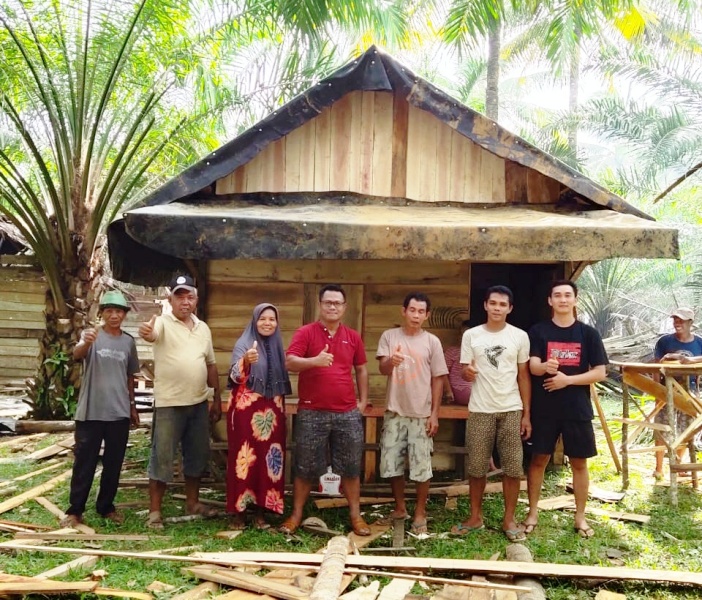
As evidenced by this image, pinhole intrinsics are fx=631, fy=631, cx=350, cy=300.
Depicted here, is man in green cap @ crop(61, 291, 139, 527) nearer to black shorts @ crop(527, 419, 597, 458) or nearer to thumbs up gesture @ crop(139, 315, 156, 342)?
thumbs up gesture @ crop(139, 315, 156, 342)

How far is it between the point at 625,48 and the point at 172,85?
19.2 meters

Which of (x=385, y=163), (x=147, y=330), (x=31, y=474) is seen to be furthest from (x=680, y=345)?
(x=31, y=474)

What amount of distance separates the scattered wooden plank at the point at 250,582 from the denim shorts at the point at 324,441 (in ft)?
3.40

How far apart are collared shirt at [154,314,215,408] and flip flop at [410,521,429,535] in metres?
1.97

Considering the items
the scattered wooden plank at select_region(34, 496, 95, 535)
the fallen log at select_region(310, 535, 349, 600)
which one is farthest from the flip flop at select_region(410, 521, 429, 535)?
the scattered wooden plank at select_region(34, 496, 95, 535)

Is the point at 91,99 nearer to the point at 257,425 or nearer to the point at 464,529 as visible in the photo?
the point at 257,425

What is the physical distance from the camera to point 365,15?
31.2ft

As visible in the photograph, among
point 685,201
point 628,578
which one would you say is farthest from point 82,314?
point 685,201

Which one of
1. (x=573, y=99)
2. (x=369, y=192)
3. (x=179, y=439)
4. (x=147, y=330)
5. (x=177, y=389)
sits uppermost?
(x=573, y=99)

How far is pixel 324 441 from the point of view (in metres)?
4.79

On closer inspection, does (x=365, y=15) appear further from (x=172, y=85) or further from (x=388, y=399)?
(x=388, y=399)

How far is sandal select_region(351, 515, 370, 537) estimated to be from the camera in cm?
477

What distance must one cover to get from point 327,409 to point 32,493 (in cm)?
308

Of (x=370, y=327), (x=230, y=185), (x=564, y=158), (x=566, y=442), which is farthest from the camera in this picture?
(x=564, y=158)
